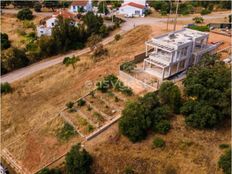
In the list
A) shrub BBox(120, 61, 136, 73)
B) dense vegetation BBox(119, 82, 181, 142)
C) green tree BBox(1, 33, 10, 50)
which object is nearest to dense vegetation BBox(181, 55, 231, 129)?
dense vegetation BBox(119, 82, 181, 142)

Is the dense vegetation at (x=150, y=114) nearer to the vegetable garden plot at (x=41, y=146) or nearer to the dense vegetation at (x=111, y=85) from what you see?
the dense vegetation at (x=111, y=85)

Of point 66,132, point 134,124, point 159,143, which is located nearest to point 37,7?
point 66,132

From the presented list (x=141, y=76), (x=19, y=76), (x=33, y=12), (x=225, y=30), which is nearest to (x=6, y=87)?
(x=19, y=76)

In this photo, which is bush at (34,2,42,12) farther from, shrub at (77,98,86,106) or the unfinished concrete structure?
shrub at (77,98,86,106)

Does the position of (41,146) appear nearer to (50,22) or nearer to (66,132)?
(66,132)

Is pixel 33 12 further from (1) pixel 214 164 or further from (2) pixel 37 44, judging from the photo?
(1) pixel 214 164

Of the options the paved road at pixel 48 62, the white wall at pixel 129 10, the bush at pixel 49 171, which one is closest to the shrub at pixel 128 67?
the paved road at pixel 48 62
